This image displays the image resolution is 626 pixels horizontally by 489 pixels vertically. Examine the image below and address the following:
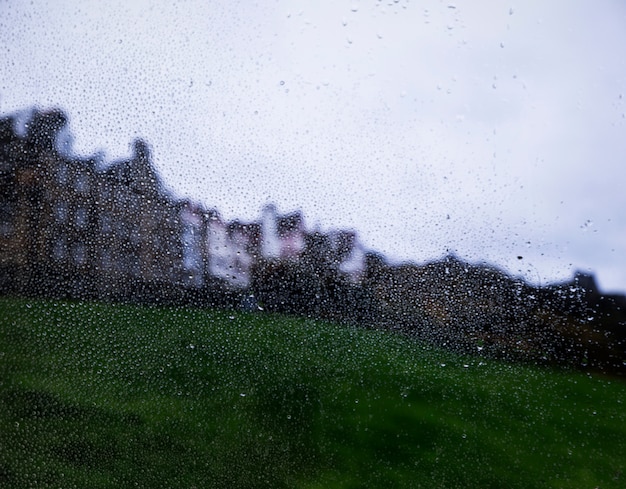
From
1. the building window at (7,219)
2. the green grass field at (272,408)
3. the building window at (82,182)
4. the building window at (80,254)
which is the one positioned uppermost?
the building window at (82,182)

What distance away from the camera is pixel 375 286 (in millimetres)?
1083

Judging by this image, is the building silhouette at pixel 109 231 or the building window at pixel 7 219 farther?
the building window at pixel 7 219

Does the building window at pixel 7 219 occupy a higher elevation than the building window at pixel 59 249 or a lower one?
higher

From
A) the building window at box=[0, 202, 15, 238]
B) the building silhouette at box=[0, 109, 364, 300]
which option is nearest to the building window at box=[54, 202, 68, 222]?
the building silhouette at box=[0, 109, 364, 300]

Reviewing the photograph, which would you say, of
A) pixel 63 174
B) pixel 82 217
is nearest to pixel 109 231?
pixel 82 217

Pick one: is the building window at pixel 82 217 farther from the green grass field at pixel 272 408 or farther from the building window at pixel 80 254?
the green grass field at pixel 272 408

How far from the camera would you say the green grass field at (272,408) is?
1.06m

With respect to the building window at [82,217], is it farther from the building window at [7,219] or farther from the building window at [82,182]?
the building window at [7,219]

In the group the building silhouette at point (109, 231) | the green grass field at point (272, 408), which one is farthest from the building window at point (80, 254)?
the green grass field at point (272, 408)

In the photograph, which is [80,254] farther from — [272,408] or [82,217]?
[272,408]

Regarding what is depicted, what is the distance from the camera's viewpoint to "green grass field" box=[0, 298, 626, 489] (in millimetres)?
1057

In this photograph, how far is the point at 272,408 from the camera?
3.68ft

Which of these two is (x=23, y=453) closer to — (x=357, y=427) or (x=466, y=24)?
(x=357, y=427)

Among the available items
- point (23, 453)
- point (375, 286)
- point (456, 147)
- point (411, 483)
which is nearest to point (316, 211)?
point (375, 286)
